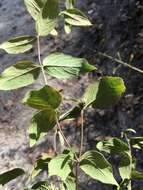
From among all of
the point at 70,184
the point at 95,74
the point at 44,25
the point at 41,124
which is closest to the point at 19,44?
the point at 44,25

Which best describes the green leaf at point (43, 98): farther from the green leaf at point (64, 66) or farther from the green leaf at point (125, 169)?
the green leaf at point (125, 169)

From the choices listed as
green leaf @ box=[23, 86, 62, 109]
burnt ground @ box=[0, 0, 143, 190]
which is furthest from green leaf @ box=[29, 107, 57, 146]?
burnt ground @ box=[0, 0, 143, 190]

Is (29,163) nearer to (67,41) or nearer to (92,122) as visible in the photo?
(92,122)

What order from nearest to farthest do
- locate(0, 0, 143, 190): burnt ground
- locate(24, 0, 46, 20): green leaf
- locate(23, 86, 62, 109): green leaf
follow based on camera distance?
1. locate(23, 86, 62, 109): green leaf
2. locate(24, 0, 46, 20): green leaf
3. locate(0, 0, 143, 190): burnt ground

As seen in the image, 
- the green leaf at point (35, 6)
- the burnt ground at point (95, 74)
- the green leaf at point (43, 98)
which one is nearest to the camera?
the green leaf at point (43, 98)

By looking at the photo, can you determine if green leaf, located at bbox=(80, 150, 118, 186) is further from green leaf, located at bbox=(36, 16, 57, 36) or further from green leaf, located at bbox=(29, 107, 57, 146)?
green leaf, located at bbox=(36, 16, 57, 36)

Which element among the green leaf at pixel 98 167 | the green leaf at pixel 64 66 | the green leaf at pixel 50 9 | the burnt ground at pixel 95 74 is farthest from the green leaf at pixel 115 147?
the burnt ground at pixel 95 74
